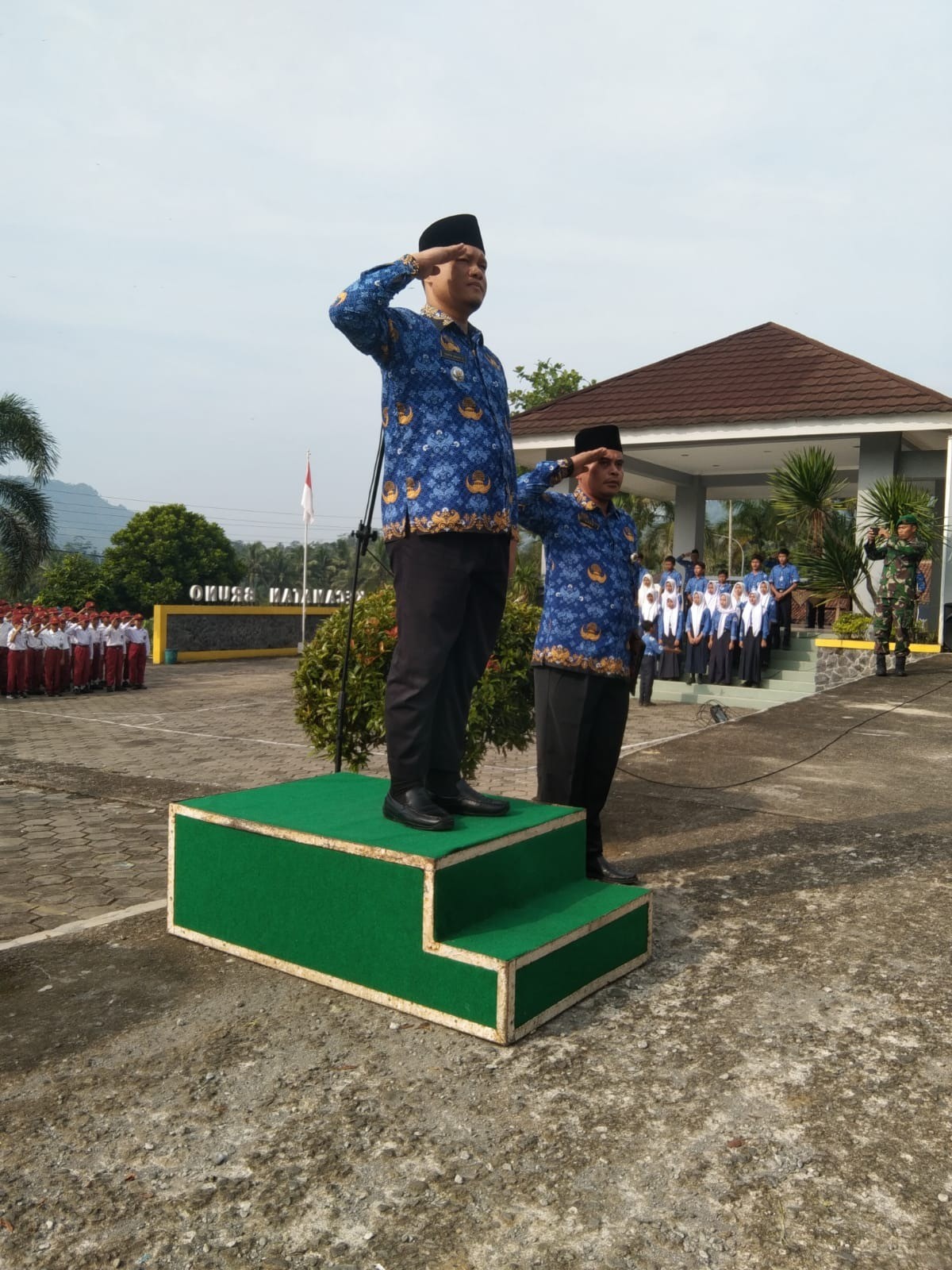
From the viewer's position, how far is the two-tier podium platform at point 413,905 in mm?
2664

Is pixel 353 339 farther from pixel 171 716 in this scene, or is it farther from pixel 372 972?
pixel 171 716

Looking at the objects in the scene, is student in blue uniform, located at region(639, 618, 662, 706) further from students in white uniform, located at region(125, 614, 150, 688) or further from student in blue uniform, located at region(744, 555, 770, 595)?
students in white uniform, located at region(125, 614, 150, 688)

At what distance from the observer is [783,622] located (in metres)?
15.5

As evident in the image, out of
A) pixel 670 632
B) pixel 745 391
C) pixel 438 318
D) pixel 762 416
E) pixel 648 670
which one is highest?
pixel 745 391

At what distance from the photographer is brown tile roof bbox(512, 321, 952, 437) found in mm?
15188

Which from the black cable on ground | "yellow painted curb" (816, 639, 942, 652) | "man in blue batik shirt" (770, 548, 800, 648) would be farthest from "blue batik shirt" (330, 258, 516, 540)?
"man in blue batik shirt" (770, 548, 800, 648)

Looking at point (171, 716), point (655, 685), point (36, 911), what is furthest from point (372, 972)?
point (655, 685)

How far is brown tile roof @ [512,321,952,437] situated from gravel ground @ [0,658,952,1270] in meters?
12.9

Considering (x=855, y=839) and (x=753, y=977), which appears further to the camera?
(x=855, y=839)

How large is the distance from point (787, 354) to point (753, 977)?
1632 cm

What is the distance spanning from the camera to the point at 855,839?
15.6 ft

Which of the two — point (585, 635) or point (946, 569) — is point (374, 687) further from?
point (946, 569)

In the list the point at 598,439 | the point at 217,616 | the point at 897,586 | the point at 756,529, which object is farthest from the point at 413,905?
the point at 756,529

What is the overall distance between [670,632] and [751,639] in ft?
4.37
